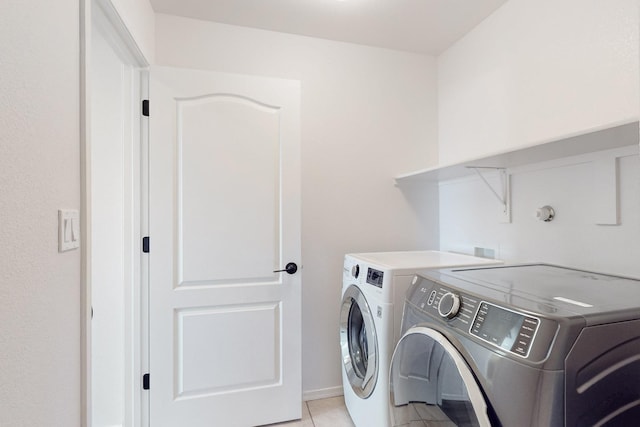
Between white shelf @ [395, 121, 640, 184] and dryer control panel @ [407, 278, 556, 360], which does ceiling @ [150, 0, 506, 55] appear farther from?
dryer control panel @ [407, 278, 556, 360]

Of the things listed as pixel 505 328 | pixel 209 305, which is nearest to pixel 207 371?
pixel 209 305

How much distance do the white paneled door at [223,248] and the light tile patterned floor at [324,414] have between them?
0.21ft

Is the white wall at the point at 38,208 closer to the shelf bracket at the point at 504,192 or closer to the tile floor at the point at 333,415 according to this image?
the tile floor at the point at 333,415

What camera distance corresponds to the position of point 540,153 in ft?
4.59

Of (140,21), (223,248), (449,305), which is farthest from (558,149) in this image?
(140,21)

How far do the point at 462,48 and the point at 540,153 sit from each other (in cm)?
115

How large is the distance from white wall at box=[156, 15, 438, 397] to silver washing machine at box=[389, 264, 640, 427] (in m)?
1.08

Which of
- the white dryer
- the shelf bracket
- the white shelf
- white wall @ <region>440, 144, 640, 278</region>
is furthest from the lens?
the shelf bracket

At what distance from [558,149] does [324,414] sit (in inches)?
72.8

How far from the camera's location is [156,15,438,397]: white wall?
2055 mm

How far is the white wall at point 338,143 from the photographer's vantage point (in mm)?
2055

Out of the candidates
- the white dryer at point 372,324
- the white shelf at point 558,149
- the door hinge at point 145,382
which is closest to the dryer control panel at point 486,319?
the white dryer at point 372,324

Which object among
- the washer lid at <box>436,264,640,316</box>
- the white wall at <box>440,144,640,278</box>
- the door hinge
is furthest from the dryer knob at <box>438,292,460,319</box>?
the door hinge

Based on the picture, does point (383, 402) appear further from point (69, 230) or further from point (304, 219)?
point (69, 230)
